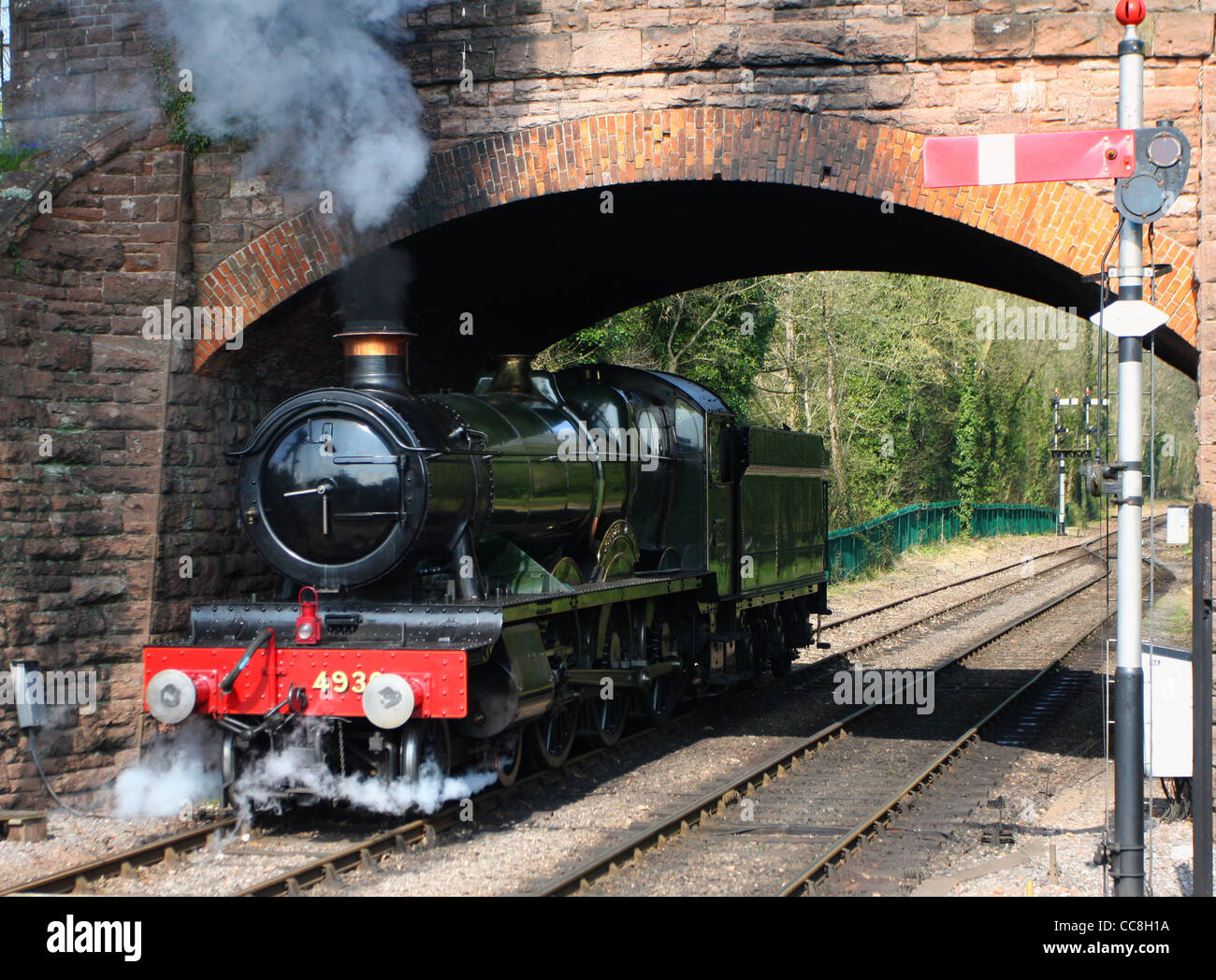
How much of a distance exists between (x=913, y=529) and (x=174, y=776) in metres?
26.2

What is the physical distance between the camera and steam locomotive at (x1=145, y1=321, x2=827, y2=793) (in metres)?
7.48

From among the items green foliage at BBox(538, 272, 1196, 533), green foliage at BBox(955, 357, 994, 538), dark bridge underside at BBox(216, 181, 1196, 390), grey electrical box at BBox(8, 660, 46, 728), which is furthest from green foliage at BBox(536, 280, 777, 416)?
green foliage at BBox(955, 357, 994, 538)

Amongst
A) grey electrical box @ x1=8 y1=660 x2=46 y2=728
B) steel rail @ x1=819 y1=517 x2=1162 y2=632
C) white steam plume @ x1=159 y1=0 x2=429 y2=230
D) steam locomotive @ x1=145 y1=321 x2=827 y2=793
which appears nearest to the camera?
steam locomotive @ x1=145 y1=321 x2=827 y2=793

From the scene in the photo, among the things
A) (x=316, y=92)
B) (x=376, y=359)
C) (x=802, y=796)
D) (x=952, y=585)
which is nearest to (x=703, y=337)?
(x=952, y=585)

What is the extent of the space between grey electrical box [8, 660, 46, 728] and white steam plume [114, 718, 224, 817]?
0.70 metres

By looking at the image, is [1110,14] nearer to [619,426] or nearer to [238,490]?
[619,426]

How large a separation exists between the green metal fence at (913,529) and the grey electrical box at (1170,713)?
1713 centimetres

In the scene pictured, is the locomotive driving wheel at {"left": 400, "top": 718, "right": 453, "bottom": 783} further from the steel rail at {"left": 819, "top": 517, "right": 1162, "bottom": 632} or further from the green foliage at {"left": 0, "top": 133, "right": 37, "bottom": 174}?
the steel rail at {"left": 819, "top": 517, "right": 1162, "bottom": 632}

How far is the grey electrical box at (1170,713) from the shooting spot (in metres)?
7.02

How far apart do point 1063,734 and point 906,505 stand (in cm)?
2284

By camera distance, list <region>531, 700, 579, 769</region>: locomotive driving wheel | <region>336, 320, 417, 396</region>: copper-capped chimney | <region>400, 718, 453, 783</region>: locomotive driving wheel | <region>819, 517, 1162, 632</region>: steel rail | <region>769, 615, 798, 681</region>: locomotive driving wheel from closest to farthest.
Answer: <region>400, 718, 453, 783</region>: locomotive driving wheel
<region>336, 320, 417, 396</region>: copper-capped chimney
<region>531, 700, 579, 769</region>: locomotive driving wheel
<region>769, 615, 798, 681</region>: locomotive driving wheel
<region>819, 517, 1162, 632</region>: steel rail

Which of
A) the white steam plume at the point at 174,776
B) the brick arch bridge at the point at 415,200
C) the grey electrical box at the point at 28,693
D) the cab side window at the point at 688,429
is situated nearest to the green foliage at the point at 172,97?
the brick arch bridge at the point at 415,200

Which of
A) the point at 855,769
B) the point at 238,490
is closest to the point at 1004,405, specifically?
the point at 855,769

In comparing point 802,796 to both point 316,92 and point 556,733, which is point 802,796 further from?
point 316,92
